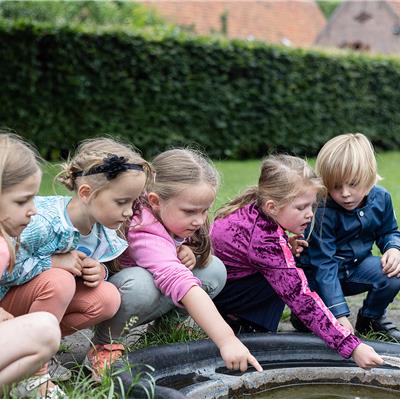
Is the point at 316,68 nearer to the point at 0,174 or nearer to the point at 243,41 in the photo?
the point at 243,41

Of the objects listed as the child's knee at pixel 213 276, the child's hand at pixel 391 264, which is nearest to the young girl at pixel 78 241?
the child's knee at pixel 213 276

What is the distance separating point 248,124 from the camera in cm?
1355

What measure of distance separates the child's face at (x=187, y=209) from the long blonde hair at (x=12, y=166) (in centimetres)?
70

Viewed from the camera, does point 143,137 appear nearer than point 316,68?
Yes

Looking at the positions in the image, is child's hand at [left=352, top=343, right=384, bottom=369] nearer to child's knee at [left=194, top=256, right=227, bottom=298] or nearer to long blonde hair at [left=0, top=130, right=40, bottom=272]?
child's knee at [left=194, top=256, right=227, bottom=298]

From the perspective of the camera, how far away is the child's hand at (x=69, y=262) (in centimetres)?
276

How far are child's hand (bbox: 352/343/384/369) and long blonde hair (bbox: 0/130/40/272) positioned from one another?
4.21 feet

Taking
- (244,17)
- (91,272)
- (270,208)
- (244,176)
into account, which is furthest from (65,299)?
(244,17)

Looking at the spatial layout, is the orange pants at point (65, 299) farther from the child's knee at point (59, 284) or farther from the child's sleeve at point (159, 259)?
the child's sleeve at point (159, 259)

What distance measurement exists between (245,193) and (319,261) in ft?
1.54

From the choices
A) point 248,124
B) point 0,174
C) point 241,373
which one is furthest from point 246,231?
point 248,124

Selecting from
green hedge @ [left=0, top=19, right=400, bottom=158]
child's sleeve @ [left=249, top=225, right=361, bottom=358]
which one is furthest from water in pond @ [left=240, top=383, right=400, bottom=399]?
green hedge @ [left=0, top=19, right=400, bottom=158]

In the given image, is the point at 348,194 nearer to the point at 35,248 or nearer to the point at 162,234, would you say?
the point at 162,234

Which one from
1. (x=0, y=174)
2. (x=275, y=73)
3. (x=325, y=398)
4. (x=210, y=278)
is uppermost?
(x=0, y=174)
